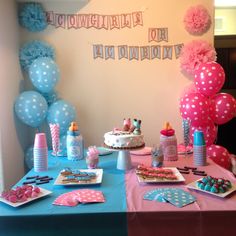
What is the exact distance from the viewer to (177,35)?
2795mm

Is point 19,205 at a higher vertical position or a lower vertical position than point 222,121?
lower

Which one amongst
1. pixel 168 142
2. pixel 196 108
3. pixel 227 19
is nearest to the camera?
pixel 168 142

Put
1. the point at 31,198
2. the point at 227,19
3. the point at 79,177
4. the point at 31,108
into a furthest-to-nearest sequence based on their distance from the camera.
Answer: the point at 227,19 < the point at 31,108 < the point at 79,177 < the point at 31,198

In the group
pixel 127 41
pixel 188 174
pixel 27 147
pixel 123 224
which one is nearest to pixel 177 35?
pixel 127 41

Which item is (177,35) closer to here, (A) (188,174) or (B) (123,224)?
(A) (188,174)

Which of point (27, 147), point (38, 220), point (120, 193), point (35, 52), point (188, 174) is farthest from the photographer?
point (27, 147)

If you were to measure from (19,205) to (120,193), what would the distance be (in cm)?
46

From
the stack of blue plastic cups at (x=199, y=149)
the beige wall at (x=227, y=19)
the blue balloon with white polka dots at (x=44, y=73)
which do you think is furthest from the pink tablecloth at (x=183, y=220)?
the beige wall at (x=227, y=19)

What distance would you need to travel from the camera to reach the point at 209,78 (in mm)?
2373

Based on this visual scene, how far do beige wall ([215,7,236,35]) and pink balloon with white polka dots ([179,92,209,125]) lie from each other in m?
2.59

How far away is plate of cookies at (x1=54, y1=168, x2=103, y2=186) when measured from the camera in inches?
60.9

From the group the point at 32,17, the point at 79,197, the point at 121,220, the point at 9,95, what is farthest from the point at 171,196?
the point at 32,17

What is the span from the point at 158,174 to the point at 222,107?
1.08 metres

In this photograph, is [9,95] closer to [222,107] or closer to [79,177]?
[79,177]
